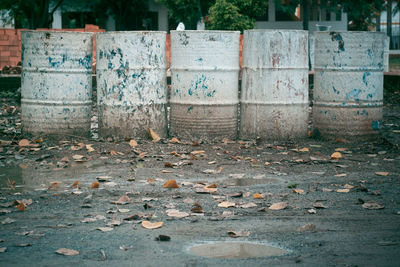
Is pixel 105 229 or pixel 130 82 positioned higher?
pixel 130 82

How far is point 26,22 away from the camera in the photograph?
30094mm

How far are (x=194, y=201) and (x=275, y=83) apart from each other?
10.7 feet

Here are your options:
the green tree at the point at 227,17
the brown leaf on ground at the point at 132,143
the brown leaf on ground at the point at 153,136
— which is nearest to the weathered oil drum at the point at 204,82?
the brown leaf on ground at the point at 153,136

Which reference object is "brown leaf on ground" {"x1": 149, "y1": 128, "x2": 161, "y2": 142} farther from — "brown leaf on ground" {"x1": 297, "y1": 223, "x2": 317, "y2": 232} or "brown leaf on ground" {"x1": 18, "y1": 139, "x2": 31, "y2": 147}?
"brown leaf on ground" {"x1": 297, "y1": 223, "x2": 317, "y2": 232}

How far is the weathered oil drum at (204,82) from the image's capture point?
25.0 ft

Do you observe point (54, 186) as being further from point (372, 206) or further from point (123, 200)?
point (372, 206)

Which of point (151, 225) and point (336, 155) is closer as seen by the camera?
point (151, 225)

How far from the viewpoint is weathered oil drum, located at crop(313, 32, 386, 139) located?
7.68m

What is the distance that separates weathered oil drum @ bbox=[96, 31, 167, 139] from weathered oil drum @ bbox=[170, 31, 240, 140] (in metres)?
0.22

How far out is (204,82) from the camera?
7.68 m

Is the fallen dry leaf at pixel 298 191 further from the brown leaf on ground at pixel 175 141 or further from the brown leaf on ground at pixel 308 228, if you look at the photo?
the brown leaf on ground at pixel 175 141

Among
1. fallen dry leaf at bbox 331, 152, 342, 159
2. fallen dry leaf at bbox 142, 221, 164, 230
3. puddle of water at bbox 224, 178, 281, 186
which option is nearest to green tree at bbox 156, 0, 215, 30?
fallen dry leaf at bbox 331, 152, 342, 159

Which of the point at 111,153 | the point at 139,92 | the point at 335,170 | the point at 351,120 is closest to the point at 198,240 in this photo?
the point at 335,170

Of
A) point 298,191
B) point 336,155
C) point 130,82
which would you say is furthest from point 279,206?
point 130,82
